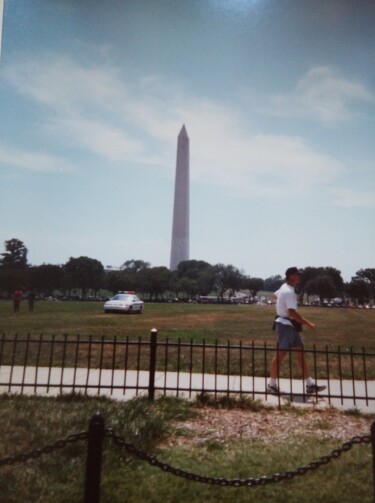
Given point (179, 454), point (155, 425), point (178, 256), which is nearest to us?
point (179, 454)

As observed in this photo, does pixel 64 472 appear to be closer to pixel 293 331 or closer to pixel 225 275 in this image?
pixel 293 331

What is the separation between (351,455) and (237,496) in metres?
1.35

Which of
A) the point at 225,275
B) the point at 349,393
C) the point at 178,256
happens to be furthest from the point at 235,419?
the point at 225,275

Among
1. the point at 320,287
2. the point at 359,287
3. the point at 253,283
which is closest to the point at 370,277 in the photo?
the point at 359,287

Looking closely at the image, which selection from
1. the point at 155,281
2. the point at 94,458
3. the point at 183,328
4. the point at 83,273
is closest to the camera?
the point at 94,458

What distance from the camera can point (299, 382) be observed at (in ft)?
20.6

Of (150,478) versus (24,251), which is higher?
(24,251)

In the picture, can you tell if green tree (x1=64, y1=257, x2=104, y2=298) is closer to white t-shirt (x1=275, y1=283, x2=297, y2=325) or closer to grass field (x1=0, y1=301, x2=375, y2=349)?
grass field (x1=0, y1=301, x2=375, y2=349)

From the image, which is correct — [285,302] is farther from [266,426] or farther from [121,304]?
[121,304]

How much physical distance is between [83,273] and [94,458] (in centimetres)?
4885

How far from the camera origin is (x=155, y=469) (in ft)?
10.5

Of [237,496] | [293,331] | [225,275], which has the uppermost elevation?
[225,275]

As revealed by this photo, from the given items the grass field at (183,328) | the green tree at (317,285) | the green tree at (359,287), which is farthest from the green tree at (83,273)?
the green tree at (359,287)

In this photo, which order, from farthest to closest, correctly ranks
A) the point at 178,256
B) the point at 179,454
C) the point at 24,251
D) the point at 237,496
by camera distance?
1. the point at 178,256
2. the point at 24,251
3. the point at 179,454
4. the point at 237,496
